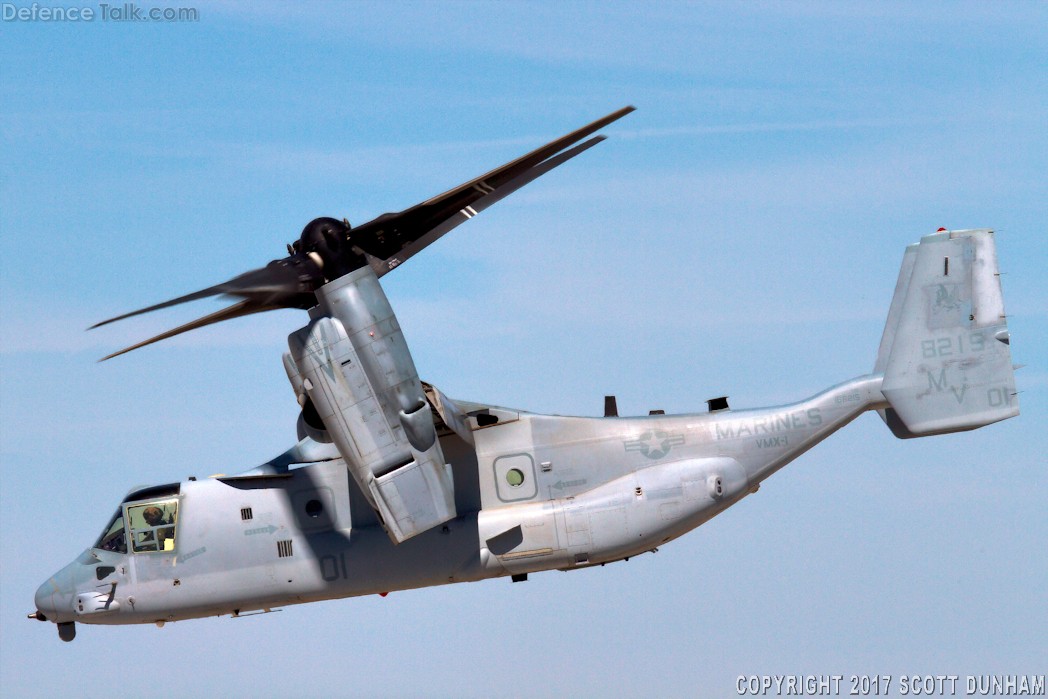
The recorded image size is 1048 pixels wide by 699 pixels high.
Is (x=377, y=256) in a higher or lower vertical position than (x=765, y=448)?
higher

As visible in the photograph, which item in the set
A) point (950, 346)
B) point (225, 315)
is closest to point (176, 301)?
point (225, 315)

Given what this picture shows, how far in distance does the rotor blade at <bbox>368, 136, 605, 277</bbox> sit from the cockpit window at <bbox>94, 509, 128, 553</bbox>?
6.30 meters

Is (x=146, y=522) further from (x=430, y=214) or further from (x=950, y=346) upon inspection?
(x=950, y=346)

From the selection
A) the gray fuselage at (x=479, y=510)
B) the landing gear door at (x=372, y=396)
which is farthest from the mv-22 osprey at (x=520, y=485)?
the landing gear door at (x=372, y=396)

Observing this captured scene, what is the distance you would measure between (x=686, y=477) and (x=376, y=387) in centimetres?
522

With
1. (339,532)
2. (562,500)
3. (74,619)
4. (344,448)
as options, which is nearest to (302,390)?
(344,448)

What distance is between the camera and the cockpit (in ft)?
80.6

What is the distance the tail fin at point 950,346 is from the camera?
78.9ft

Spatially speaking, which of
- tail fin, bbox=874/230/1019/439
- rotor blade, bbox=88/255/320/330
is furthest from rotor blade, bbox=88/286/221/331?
tail fin, bbox=874/230/1019/439

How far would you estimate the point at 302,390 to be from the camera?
22.9 metres

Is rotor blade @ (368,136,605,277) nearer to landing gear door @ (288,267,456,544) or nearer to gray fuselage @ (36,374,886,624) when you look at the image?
landing gear door @ (288,267,456,544)

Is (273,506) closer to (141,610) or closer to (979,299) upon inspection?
(141,610)

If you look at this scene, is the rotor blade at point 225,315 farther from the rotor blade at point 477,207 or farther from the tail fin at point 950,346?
the tail fin at point 950,346

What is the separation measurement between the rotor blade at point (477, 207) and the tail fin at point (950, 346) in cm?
605
